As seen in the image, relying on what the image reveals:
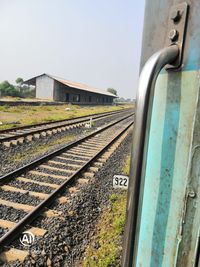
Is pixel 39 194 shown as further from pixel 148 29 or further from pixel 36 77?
pixel 36 77

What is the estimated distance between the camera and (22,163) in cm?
725

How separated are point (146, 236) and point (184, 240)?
5.8 inches

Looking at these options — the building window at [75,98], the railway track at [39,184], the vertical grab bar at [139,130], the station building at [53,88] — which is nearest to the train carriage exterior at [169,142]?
the vertical grab bar at [139,130]

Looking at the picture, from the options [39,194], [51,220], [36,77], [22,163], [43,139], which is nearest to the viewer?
[51,220]

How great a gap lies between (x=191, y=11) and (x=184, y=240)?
0.73m

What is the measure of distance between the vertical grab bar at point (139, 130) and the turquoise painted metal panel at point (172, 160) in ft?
0.08

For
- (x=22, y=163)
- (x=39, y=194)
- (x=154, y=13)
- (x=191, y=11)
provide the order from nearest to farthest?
1. (x=191, y=11)
2. (x=154, y=13)
3. (x=39, y=194)
4. (x=22, y=163)

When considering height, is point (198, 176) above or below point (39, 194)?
above

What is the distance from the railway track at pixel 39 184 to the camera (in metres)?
3.94

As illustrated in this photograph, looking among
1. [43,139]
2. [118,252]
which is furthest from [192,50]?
[43,139]

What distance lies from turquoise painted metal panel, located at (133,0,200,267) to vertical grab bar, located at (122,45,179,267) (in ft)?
0.08

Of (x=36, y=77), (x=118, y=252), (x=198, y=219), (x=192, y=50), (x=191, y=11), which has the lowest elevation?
(x=118, y=252)

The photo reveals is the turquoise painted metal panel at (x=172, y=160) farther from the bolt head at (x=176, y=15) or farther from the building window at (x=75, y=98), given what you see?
the building window at (x=75, y=98)

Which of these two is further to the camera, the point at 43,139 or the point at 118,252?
the point at 43,139
